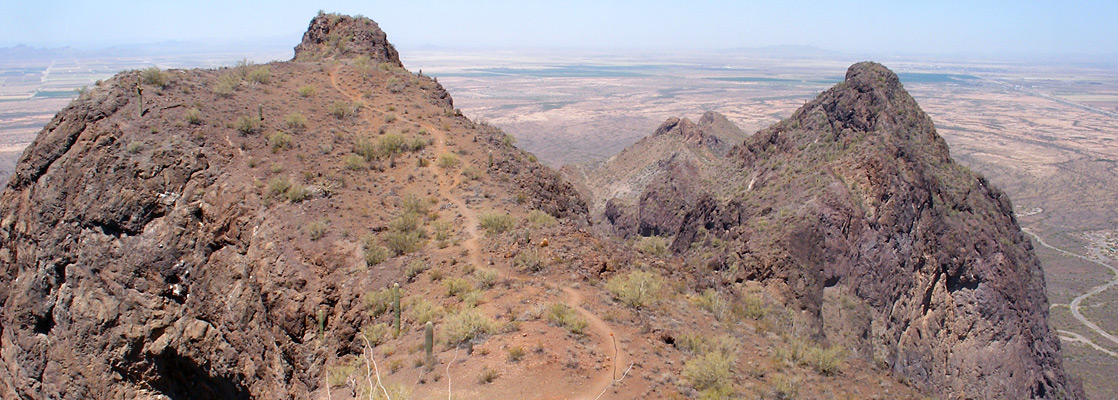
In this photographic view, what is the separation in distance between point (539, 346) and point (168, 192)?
40.7 ft

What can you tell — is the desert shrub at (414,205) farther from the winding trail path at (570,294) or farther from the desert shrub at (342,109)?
the desert shrub at (342,109)

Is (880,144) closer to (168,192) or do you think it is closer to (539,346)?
(539,346)

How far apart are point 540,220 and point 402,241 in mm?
3807

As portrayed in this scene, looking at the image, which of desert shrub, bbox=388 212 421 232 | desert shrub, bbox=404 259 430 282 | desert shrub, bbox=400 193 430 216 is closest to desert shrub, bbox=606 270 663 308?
desert shrub, bbox=404 259 430 282

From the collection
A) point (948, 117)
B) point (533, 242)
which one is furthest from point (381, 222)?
point (948, 117)

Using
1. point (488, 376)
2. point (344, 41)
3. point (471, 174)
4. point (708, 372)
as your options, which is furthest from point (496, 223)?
point (344, 41)

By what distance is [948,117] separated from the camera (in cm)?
16062

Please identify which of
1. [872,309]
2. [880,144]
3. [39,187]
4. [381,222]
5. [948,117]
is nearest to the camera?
[381,222]

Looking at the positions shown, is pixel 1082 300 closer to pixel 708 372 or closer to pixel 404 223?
pixel 708 372

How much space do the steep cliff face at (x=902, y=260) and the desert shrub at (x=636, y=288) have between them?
7.86m

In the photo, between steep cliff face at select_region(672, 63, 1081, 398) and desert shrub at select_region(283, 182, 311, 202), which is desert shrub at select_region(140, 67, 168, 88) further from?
steep cliff face at select_region(672, 63, 1081, 398)

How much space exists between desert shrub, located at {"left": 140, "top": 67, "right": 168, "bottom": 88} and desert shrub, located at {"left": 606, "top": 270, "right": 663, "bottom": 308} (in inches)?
686

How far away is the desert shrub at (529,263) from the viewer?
14023mm

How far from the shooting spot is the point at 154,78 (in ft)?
68.9
